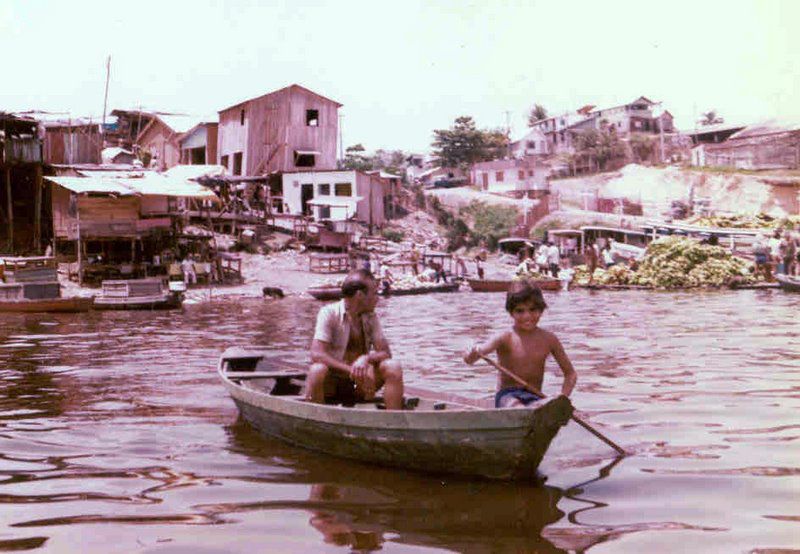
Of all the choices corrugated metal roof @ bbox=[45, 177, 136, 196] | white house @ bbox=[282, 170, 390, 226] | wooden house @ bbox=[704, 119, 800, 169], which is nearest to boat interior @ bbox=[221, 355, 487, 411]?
corrugated metal roof @ bbox=[45, 177, 136, 196]

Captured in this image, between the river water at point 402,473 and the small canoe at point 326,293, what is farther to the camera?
the small canoe at point 326,293

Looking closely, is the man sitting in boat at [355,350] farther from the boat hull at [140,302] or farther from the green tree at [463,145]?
the green tree at [463,145]

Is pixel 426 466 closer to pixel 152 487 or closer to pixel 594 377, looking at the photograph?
pixel 152 487

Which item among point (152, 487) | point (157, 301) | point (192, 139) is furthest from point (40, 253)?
point (152, 487)

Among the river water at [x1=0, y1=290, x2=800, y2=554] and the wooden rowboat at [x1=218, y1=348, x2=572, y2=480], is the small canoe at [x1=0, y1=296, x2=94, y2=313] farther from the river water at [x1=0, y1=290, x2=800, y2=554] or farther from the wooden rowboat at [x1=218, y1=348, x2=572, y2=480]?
the wooden rowboat at [x1=218, y1=348, x2=572, y2=480]

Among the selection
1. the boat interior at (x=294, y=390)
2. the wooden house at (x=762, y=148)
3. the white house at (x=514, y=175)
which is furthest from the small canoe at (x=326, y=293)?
the wooden house at (x=762, y=148)

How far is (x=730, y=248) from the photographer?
120 feet

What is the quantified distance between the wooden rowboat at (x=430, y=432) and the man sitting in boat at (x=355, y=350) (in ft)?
1.02

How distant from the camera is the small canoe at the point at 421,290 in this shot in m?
30.2

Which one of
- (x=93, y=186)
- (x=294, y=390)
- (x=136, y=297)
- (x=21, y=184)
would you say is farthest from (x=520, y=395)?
(x=21, y=184)

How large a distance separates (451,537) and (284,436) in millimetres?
2592

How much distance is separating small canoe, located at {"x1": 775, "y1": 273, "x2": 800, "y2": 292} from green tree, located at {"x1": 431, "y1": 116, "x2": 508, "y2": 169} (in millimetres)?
41014

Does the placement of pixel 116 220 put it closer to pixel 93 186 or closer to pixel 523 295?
A: pixel 93 186

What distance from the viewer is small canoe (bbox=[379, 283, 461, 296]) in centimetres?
3016
